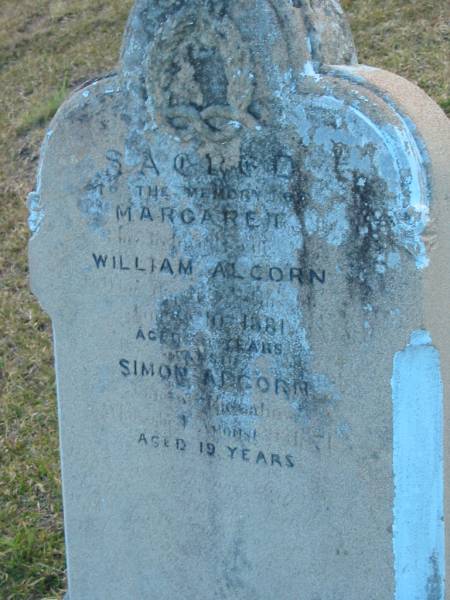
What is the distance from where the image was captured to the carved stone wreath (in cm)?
267

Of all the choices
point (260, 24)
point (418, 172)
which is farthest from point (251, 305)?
point (260, 24)

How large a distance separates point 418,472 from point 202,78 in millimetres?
1257

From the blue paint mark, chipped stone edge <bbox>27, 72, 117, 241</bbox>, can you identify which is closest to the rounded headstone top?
chipped stone edge <bbox>27, 72, 117, 241</bbox>

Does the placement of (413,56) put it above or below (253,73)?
above

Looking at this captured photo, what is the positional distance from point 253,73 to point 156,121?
346mm

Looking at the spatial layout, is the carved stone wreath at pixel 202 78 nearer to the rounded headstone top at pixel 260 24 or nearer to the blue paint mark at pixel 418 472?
the rounded headstone top at pixel 260 24

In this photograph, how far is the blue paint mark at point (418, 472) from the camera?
267 cm

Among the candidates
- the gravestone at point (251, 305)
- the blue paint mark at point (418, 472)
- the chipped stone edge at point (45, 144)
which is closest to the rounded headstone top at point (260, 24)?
the gravestone at point (251, 305)

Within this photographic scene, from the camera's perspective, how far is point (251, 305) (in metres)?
2.86

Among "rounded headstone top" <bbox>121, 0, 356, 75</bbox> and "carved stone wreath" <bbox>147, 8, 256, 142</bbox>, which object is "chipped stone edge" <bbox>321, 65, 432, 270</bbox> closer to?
"rounded headstone top" <bbox>121, 0, 356, 75</bbox>

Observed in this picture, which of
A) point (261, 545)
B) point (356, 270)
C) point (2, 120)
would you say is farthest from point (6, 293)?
point (356, 270)

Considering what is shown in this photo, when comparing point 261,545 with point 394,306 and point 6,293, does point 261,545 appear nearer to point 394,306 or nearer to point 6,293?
point 394,306

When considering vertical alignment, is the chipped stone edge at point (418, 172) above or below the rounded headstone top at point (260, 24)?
below

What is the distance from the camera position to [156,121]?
2.84 meters
